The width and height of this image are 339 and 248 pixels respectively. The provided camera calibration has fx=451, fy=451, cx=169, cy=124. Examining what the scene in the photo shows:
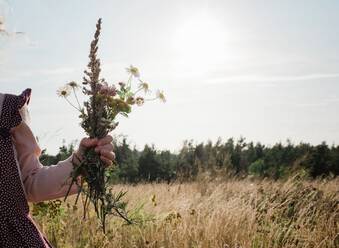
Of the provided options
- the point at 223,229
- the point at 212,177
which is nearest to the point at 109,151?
the point at 223,229

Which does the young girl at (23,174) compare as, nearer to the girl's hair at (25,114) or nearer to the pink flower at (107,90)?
the girl's hair at (25,114)

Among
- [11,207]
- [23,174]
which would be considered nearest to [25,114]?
[23,174]

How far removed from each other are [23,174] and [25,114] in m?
0.26

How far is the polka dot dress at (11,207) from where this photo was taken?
1.60 m

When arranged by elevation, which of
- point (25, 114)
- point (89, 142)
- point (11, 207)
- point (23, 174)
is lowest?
point (11, 207)

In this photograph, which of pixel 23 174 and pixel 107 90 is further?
pixel 23 174

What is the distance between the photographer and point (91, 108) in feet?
5.28

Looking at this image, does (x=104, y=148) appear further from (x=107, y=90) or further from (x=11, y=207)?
(x=11, y=207)

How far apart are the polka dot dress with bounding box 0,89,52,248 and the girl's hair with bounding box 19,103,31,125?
0.42ft

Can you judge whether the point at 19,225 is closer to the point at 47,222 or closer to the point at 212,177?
the point at 47,222

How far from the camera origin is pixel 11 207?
1.64 meters

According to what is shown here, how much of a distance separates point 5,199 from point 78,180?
267 mm

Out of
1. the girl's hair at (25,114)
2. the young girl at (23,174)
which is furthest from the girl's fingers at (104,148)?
the girl's hair at (25,114)

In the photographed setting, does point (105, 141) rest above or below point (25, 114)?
below
